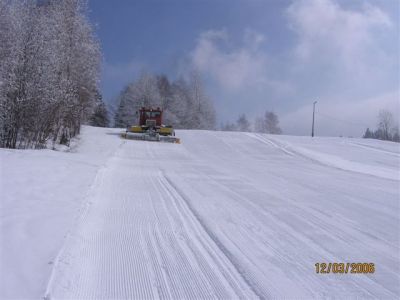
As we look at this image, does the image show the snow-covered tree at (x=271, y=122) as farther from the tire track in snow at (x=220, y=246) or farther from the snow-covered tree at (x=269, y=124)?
the tire track in snow at (x=220, y=246)

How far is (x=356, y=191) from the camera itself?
8.78 m

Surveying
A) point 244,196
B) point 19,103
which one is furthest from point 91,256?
point 19,103

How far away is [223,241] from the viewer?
4.54m

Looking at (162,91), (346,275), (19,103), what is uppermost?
(162,91)

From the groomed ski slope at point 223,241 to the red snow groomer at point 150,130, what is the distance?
14293 mm

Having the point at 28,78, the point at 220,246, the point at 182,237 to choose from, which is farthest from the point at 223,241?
the point at 28,78

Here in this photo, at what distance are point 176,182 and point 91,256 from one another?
496 centimetres

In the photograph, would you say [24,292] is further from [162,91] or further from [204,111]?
[162,91]

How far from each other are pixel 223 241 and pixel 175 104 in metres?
53.0

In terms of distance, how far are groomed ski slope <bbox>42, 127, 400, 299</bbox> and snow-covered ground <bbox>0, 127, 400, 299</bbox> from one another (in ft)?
0.06

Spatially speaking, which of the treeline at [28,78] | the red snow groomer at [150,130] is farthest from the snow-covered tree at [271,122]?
the treeline at [28,78]

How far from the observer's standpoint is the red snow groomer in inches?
913
